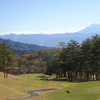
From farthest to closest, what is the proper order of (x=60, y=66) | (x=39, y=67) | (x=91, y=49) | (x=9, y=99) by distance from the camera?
(x=39, y=67) → (x=60, y=66) → (x=91, y=49) → (x=9, y=99)

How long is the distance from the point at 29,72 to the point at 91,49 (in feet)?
203

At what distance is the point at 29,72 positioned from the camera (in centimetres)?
10538

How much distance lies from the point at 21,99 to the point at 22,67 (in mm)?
80351

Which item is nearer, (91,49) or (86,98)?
(86,98)

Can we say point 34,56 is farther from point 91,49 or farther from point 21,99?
point 21,99

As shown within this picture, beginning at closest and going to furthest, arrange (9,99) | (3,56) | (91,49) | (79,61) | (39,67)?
(9,99) < (3,56) < (91,49) < (79,61) < (39,67)

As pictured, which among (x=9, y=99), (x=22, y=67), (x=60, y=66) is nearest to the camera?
(x=9, y=99)

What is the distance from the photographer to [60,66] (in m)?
61.5

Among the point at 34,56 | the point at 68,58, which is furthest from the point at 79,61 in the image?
the point at 34,56

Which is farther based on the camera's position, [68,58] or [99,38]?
[68,58]

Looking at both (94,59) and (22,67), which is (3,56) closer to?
(94,59)

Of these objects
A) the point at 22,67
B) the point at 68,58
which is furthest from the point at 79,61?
the point at 22,67

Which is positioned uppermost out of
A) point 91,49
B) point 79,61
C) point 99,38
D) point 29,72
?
point 99,38

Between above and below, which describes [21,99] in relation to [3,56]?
below
